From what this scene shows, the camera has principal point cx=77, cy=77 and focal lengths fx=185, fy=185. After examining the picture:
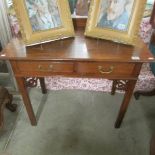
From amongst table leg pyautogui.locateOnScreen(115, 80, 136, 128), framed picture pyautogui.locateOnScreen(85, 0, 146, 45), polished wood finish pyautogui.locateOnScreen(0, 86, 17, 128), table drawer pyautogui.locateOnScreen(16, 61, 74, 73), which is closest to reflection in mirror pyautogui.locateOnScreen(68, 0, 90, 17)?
framed picture pyautogui.locateOnScreen(85, 0, 146, 45)

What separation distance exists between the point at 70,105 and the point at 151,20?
0.97 metres

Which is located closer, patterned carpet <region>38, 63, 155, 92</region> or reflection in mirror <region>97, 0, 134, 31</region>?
reflection in mirror <region>97, 0, 134, 31</region>

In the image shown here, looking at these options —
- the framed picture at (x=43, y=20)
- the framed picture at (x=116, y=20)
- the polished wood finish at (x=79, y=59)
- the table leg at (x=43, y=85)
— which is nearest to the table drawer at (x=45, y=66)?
the polished wood finish at (x=79, y=59)

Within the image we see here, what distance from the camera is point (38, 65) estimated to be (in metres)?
1.05

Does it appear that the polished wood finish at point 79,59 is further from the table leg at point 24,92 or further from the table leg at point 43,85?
the table leg at point 43,85

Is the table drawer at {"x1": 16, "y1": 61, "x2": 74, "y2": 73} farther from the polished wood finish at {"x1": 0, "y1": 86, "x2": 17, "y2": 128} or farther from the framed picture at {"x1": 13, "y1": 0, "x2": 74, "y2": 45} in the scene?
the polished wood finish at {"x1": 0, "y1": 86, "x2": 17, "y2": 128}

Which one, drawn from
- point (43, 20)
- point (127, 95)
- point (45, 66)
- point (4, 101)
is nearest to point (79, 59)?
point (45, 66)

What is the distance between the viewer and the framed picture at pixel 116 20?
103 centimetres

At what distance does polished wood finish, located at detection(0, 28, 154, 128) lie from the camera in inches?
39.1

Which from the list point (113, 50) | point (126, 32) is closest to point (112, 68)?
point (113, 50)

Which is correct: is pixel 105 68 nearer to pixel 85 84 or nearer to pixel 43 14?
pixel 43 14

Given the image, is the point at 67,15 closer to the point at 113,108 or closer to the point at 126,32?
the point at 126,32

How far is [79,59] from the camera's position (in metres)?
0.99

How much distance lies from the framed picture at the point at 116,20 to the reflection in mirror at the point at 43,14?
206 millimetres
